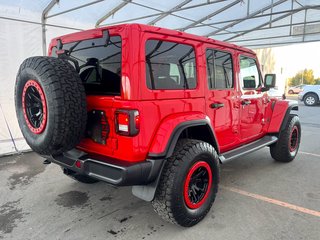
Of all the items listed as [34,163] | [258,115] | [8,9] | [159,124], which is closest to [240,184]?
[258,115]

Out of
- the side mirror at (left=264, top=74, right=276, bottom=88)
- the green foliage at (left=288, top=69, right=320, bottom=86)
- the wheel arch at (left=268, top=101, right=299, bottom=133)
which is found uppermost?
the green foliage at (left=288, top=69, right=320, bottom=86)

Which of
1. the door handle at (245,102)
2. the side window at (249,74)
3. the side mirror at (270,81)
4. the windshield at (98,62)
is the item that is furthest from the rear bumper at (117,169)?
the side mirror at (270,81)

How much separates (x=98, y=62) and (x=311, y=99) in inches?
600

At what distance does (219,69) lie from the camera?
124 inches

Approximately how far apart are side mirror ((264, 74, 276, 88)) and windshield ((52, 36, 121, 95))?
261 cm

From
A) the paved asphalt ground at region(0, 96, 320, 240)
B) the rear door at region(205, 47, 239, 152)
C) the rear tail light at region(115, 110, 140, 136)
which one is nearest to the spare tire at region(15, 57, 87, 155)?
the rear tail light at region(115, 110, 140, 136)

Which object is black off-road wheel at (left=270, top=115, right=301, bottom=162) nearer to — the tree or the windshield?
the windshield

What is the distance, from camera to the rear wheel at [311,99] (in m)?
A: 14.5

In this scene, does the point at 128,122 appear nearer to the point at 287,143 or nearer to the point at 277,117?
the point at 277,117

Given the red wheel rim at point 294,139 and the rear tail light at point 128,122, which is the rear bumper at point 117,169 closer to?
the rear tail light at point 128,122

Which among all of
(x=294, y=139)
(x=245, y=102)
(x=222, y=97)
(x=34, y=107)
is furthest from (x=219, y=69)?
(x=294, y=139)

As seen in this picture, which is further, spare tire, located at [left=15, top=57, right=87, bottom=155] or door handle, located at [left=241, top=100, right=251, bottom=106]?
door handle, located at [left=241, top=100, right=251, bottom=106]

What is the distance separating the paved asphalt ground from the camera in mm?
2490

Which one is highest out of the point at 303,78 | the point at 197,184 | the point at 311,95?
the point at 303,78
